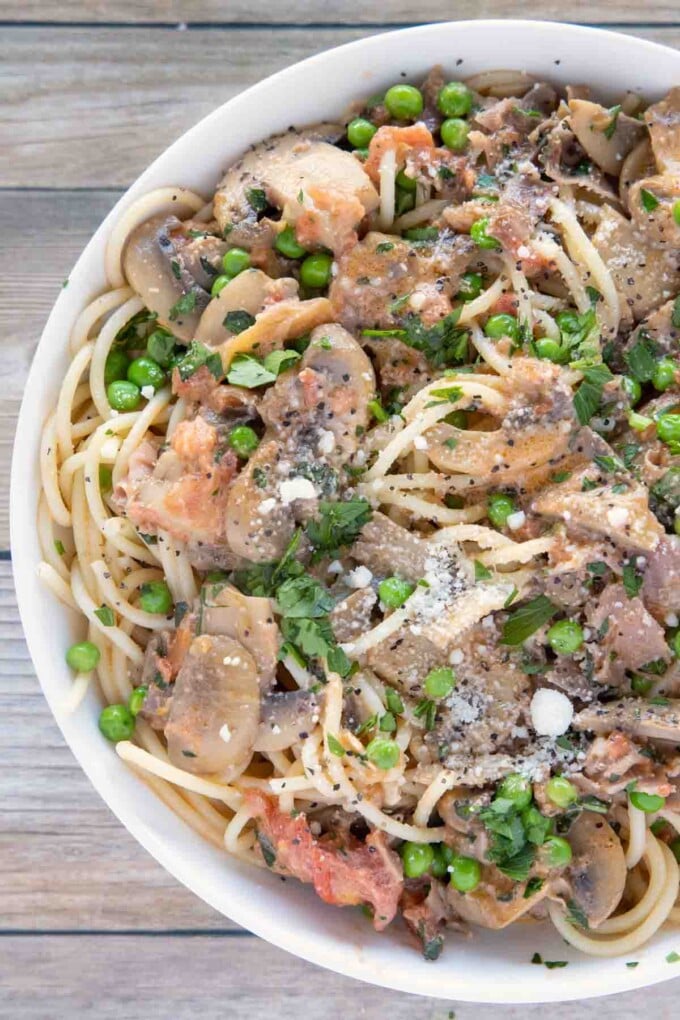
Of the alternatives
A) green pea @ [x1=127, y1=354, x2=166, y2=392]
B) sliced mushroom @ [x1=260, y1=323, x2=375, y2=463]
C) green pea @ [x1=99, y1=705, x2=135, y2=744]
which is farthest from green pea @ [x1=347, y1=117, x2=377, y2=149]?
green pea @ [x1=99, y1=705, x2=135, y2=744]

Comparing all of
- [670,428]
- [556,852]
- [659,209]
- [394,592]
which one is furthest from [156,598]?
[659,209]

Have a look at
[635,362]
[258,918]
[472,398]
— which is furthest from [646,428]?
[258,918]

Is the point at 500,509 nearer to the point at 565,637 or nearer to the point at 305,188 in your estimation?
the point at 565,637

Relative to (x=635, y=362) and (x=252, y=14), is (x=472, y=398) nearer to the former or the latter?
(x=635, y=362)

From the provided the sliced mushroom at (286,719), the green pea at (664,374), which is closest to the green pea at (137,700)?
the sliced mushroom at (286,719)

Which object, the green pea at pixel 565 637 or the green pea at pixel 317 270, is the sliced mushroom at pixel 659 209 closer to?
the green pea at pixel 317 270

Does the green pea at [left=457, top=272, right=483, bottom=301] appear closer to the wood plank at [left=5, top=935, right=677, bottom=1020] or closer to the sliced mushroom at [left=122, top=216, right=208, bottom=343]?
the sliced mushroom at [left=122, top=216, right=208, bottom=343]
